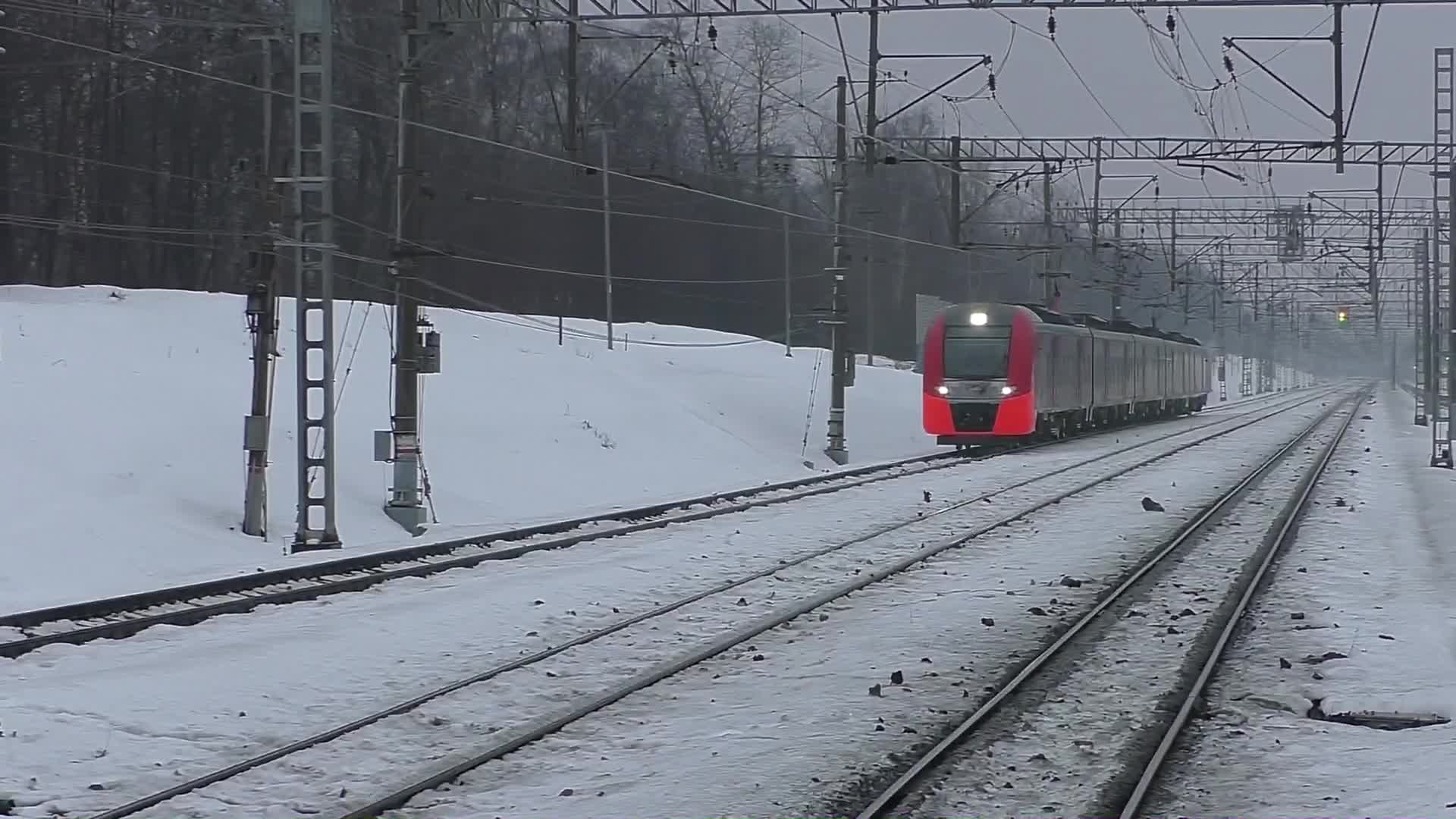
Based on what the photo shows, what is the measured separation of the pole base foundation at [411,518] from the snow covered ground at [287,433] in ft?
0.88

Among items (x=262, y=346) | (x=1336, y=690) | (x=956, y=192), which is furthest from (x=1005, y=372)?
(x=1336, y=690)

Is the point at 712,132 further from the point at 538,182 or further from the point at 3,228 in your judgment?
the point at 3,228

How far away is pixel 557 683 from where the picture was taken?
11133 mm

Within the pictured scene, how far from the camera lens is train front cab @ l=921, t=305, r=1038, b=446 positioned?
37.1 m

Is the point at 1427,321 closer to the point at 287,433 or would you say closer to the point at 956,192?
the point at 956,192

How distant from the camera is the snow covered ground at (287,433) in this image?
18.4 m

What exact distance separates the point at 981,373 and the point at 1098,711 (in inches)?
1076

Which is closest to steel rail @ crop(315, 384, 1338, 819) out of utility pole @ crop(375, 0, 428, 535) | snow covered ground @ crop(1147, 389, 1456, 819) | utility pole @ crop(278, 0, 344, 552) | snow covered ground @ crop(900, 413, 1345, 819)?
snow covered ground @ crop(900, 413, 1345, 819)

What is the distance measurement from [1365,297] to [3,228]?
89.3m

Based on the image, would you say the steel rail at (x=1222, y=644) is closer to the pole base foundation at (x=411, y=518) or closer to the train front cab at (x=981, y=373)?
the train front cab at (x=981, y=373)

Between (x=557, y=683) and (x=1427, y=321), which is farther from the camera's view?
(x=1427, y=321)

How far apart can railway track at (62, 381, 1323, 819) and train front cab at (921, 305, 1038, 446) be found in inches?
615

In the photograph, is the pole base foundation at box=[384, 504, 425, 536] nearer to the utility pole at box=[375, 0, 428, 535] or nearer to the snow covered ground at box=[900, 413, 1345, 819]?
the utility pole at box=[375, 0, 428, 535]

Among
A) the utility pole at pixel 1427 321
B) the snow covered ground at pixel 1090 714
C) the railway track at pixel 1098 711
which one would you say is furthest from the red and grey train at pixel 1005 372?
the snow covered ground at pixel 1090 714
